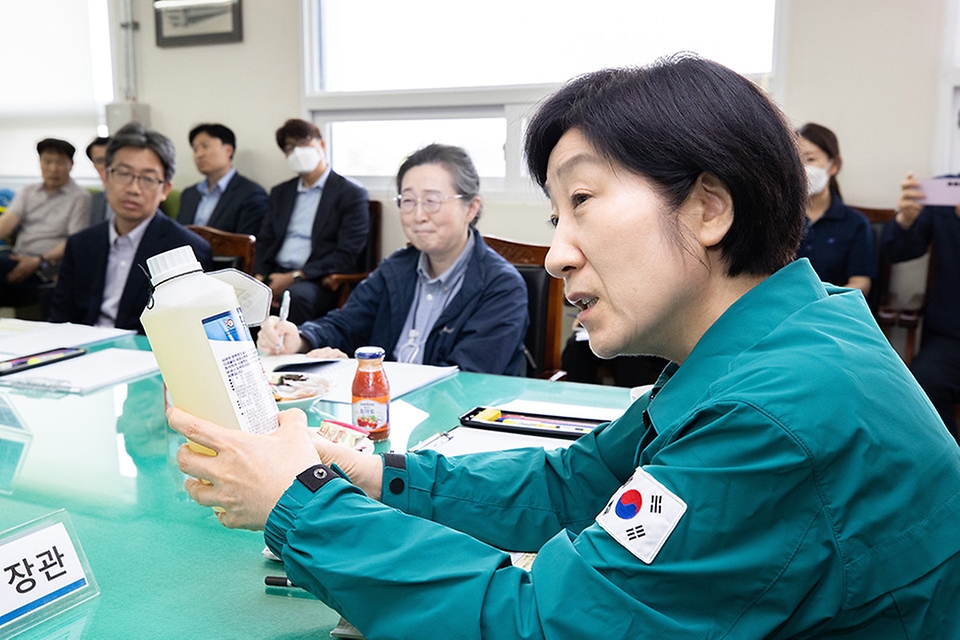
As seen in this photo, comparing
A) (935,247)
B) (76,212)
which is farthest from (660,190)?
(76,212)

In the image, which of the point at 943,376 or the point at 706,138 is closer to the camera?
the point at 706,138

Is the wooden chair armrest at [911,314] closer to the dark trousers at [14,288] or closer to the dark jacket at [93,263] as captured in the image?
the dark jacket at [93,263]

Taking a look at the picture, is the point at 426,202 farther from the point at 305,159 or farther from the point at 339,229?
the point at 305,159

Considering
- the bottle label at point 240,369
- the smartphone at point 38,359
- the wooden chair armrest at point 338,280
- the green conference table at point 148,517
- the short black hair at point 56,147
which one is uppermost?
the short black hair at point 56,147

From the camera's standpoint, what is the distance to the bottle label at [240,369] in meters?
0.81

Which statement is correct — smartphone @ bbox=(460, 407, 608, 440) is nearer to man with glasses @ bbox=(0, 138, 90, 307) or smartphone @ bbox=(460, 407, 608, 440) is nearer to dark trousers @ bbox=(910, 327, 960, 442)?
dark trousers @ bbox=(910, 327, 960, 442)

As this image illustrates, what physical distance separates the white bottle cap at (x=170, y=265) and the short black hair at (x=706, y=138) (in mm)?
413

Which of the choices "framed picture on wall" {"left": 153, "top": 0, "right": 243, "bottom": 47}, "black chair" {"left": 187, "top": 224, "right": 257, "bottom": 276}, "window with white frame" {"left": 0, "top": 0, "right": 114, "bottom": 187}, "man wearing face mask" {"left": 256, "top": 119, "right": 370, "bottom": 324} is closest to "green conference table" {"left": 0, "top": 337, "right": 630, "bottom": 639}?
"black chair" {"left": 187, "top": 224, "right": 257, "bottom": 276}

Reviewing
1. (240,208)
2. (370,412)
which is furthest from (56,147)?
(370,412)

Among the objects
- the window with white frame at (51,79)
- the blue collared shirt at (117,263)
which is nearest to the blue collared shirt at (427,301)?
the blue collared shirt at (117,263)

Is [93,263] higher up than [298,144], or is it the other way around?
[298,144]

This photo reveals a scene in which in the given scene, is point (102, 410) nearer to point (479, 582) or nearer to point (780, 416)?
point (479, 582)

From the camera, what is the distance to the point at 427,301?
238 cm

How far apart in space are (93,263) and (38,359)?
3.27 ft
